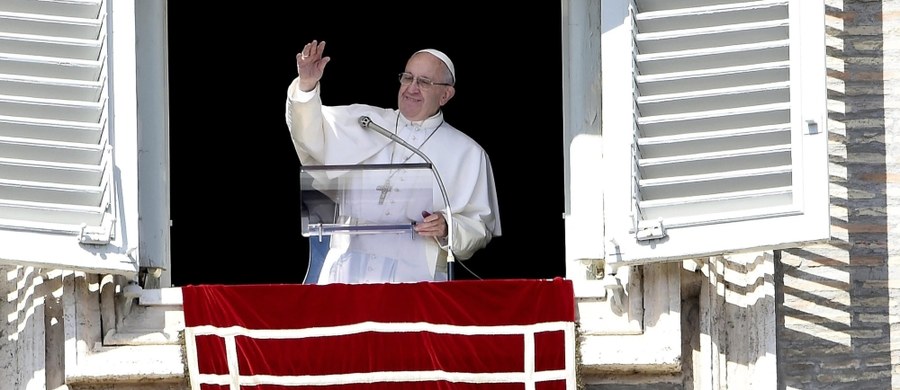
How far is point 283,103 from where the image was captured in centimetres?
Result: 1074

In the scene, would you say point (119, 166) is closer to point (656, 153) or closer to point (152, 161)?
point (152, 161)

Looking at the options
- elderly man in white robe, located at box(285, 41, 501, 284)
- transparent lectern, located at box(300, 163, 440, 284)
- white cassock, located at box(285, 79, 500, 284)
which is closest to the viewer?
transparent lectern, located at box(300, 163, 440, 284)

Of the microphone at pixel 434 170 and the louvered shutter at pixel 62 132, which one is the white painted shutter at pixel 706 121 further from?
the louvered shutter at pixel 62 132

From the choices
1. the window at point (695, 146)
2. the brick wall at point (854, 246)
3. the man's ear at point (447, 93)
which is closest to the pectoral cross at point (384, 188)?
the window at point (695, 146)

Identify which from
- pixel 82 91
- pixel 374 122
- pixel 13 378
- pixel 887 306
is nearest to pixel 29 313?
pixel 13 378

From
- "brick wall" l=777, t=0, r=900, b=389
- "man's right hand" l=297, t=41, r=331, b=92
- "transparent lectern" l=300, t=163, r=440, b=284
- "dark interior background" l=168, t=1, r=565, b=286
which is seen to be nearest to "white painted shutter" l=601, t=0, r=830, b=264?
"brick wall" l=777, t=0, r=900, b=389

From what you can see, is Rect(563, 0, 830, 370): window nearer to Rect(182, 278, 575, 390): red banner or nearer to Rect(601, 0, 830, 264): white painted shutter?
Rect(601, 0, 830, 264): white painted shutter

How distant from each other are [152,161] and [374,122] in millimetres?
1342

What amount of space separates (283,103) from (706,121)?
11.1 ft

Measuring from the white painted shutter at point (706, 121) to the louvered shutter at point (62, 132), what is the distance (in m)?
1.55

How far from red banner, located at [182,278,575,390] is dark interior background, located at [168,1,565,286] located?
2.79 m

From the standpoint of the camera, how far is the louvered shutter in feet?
24.8

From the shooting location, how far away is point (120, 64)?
25.3 ft

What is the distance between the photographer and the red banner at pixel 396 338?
777cm
